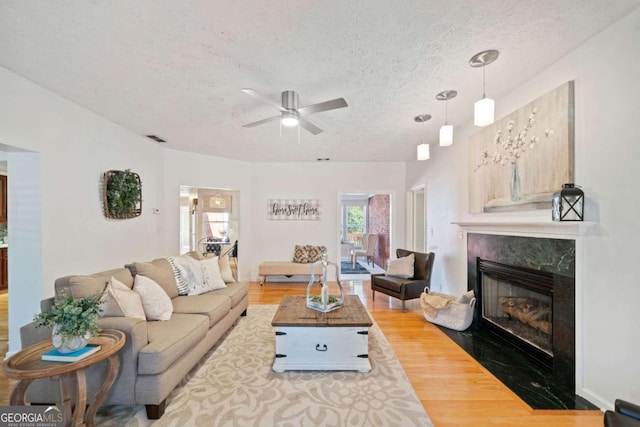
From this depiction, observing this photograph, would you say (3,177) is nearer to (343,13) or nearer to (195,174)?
(195,174)

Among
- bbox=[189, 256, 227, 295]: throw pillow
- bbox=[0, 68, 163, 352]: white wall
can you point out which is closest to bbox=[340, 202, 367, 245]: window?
bbox=[189, 256, 227, 295]: throw pillow

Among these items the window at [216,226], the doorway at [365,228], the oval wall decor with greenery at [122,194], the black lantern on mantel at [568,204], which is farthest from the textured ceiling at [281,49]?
the window at [216,226]

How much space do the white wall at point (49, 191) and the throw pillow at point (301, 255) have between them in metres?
3.32

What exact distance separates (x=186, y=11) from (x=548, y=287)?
11.5 feet

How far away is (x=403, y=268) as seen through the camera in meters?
4.55

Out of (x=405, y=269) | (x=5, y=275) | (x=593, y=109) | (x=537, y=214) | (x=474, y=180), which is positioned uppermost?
(x=593, y=109)

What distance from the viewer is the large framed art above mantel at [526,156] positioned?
2268mm

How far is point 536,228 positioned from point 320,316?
2.11 m

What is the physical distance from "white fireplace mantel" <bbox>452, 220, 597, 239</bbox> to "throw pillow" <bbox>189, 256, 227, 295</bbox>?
3.24 metres

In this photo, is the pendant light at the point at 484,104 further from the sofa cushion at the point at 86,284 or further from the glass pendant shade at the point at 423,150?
the sofa cushion at the point at 86,284

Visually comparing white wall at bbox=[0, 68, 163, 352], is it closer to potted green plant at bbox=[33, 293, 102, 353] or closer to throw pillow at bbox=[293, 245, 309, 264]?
potted green plant at bbox=[33, 293, 102, 353]

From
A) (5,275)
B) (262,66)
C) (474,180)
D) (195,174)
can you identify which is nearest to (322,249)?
(195,174)

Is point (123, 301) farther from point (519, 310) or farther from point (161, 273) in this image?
point (519, 310)

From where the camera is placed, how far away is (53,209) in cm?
288
